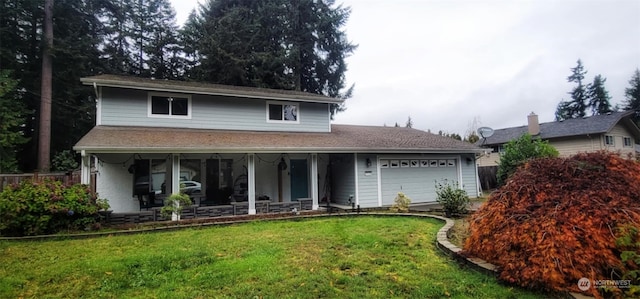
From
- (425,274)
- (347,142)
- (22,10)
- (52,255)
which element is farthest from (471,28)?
(22,10)

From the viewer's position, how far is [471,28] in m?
14.4

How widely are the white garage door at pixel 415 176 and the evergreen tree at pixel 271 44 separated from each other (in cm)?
1114

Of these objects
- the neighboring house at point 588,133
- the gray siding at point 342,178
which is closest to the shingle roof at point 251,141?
the gray siding at point 342,178

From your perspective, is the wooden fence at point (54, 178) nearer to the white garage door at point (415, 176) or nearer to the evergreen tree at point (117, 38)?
the white garage door at point (415, 176)

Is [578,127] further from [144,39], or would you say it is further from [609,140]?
[144,39]

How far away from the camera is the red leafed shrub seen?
3383mm

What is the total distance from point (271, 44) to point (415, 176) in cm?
1558

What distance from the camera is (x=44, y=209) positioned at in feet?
24.9

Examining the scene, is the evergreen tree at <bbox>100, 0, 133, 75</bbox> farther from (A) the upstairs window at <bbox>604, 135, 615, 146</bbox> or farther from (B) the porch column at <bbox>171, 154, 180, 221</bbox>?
(A) the upstairs window at <bbox>604, 135, 615, 146</bbox>

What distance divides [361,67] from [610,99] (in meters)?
35.3

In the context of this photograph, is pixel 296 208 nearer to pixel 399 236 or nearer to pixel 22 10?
pixel 399 236

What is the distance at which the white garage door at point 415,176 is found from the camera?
12.6 meters

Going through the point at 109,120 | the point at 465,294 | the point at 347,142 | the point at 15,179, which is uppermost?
the point at 109,120

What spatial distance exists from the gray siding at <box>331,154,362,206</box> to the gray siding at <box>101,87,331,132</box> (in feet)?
5.45
